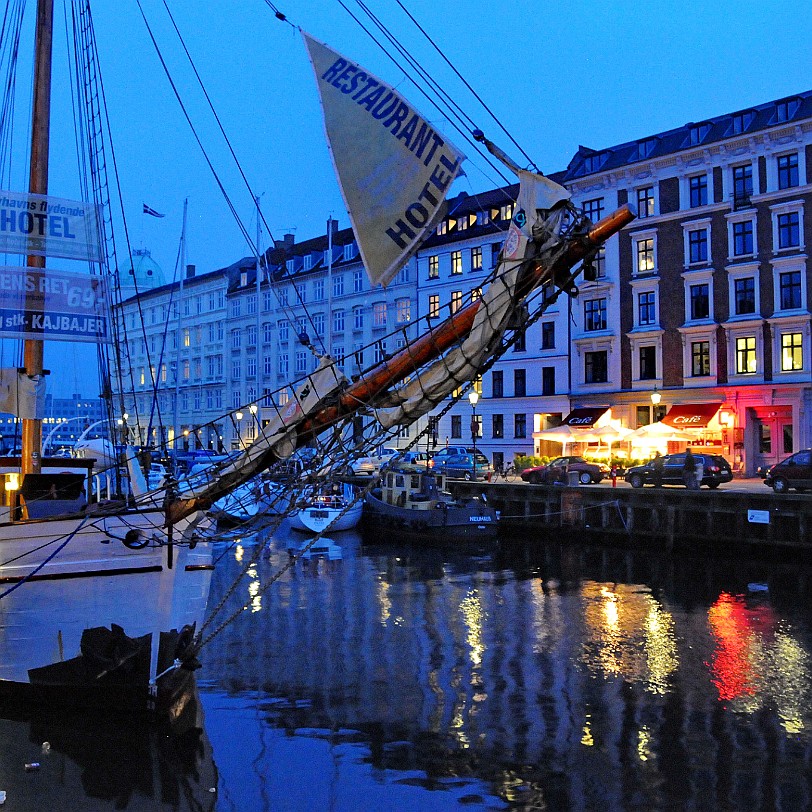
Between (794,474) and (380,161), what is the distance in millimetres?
27120

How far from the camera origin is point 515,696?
15.3 metres

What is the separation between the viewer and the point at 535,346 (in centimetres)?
5938

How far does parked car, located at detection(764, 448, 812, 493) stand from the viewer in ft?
108

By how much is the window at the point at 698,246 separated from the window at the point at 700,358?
4.91m

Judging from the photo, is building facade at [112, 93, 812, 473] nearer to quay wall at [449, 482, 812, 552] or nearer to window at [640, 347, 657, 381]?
window at [640, 347, 657, 381]

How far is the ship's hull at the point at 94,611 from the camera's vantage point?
13.2 m

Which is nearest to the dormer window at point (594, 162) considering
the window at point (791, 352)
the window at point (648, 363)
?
the window at point (648, 363)

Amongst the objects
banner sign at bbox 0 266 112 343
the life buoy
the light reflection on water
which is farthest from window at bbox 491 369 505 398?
the life buoy

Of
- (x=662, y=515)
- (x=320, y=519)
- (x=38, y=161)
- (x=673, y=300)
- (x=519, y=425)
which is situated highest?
(x=673, y=300)

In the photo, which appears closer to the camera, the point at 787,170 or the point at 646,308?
the point at 787,170

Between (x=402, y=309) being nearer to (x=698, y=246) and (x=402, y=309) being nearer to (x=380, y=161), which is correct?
(x=698, y=246)

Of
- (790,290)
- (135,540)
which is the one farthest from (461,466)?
(135,540)

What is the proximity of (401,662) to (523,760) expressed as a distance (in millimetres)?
5583

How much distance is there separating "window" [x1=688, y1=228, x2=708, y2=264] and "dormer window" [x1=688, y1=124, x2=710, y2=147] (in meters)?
5.03
